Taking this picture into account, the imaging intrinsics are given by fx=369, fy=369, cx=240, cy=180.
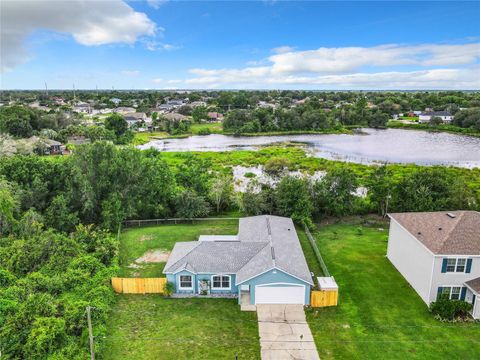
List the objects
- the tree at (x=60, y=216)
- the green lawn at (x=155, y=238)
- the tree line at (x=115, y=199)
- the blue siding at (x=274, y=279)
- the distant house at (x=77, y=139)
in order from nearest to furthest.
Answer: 1. the blue siding at (x=274, y=279)
2. the tree line at (x=115, y=199)
3. the green lawn at (x=155, y=238)
4. the tree at (x=60, y=216)
5. the distant house at (x=77, y=139)

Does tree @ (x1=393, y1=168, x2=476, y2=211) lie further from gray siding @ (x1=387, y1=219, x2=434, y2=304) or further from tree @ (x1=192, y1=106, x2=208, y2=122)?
tree @ (x1=192, y1=106, x2=208, y2=122)

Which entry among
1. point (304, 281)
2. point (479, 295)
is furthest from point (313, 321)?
point (479, 295)

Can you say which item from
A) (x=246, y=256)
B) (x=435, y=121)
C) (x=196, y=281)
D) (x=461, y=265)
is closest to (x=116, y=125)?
(x=196, y=281)

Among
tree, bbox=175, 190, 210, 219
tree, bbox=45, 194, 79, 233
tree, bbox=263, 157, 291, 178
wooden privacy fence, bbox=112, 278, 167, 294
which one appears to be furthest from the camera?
tree, bbox=263, 157, 291, 178

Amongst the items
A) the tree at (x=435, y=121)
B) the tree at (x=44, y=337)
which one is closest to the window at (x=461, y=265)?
the tree at (x=44, y=337)

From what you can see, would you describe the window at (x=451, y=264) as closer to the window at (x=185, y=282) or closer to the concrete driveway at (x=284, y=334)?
the concrete driveway at (x=284, y=334)

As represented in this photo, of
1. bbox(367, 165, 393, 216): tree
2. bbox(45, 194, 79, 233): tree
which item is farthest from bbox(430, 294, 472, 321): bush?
bbox(45, 194, 79, 233): tree
